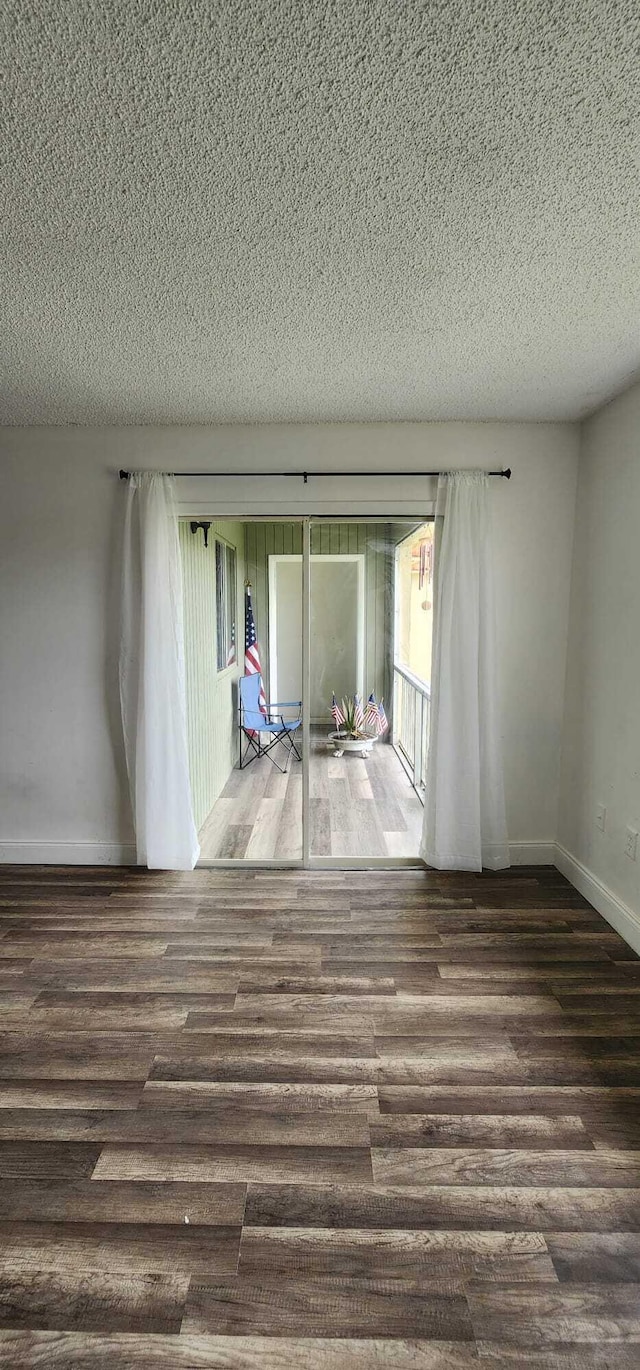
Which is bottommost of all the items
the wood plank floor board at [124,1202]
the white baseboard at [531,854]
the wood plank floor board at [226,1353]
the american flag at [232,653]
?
the wood plank floor board at [226,1353]

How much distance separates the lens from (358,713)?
3654 millimetres

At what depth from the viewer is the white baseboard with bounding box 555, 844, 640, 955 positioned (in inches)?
108

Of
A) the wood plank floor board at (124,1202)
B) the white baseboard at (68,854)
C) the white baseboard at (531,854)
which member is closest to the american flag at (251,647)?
the white baseboard at (68,854)

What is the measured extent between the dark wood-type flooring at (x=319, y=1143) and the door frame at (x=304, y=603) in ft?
4.47

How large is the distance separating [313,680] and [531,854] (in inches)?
65.1

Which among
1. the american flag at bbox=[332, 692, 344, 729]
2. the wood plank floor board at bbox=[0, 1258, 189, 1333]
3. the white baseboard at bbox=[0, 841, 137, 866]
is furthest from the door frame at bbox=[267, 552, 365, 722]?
the wood plank floor board at bbox=[0, 1258, 189, 1333]

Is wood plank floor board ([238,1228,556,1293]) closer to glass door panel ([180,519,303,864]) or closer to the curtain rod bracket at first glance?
glass door panel ([180,519,303,864])

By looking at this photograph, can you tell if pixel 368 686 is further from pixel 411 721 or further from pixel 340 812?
pixel 340 812

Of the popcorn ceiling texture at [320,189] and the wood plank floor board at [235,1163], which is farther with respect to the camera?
the wood plank floor board at [235,1163]

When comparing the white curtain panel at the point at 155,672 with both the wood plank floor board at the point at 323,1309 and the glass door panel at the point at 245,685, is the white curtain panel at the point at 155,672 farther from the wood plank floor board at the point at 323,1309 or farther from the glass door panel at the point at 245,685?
the wood plank floor board at the point at 323,1309

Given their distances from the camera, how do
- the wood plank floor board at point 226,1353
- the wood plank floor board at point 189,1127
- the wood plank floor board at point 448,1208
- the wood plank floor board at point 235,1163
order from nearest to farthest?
the wood plank floor board at point 226,1353 → the wood plank floor board at point 448,1208 → the wood plank floor board at point 235,1163 → the wood plank floor board at point 189,1127

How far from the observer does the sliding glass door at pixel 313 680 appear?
3510 mm

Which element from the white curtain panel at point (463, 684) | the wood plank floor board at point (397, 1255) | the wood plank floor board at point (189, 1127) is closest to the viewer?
the wood plank floor board at point (397, 1255)

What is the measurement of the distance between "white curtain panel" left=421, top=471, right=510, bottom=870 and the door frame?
1.37 ft
